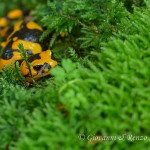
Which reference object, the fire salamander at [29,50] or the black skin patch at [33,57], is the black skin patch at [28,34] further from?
the black skin patch at [33,57]

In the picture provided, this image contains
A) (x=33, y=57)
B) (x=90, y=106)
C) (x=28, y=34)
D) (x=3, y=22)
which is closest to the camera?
(x=90, y=106)

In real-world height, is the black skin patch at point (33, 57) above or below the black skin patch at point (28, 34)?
above

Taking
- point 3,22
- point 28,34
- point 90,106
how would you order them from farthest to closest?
1. point 3,22
2. point 28,34
3. point 90,106

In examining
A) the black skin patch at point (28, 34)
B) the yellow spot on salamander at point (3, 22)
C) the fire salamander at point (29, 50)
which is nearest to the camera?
the fire salamander at point (29, 50)

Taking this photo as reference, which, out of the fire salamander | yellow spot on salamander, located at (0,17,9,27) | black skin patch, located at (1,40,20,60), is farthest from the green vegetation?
yellow spot on salamander, located at (0,17,9,27)

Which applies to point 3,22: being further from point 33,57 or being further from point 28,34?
point 33,57

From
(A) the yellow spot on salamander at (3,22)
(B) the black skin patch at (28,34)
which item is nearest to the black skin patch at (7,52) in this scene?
(B) the black skin patch at (28,34)

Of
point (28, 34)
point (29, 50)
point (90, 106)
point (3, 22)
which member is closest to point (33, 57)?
point (29, 50)

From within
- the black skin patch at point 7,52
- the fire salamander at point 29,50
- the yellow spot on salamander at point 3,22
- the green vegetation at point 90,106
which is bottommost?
the yellow spot on salamander at point 3,22

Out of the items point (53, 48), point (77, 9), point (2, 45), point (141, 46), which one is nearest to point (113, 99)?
point (141, 46)
